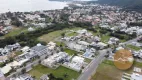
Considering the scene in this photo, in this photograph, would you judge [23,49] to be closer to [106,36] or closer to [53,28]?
[53,28]

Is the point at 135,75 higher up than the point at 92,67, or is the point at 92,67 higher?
the point at 135,75

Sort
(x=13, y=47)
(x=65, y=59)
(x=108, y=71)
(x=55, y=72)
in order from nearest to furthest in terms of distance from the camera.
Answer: (x=55, y=72) < (x=108, y=71) < (x=65, y=59) < (x=13, y=47)

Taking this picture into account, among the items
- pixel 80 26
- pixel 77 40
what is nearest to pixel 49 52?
pixel 77 40

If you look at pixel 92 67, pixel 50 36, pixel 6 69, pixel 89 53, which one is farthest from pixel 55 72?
pixel 50 36

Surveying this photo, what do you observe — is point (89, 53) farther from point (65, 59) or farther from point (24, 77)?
point (24, 77)

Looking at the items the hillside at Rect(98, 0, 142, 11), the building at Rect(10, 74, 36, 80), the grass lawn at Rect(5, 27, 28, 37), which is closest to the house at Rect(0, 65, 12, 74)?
the building at Rect(10, 74, 36, 80)
